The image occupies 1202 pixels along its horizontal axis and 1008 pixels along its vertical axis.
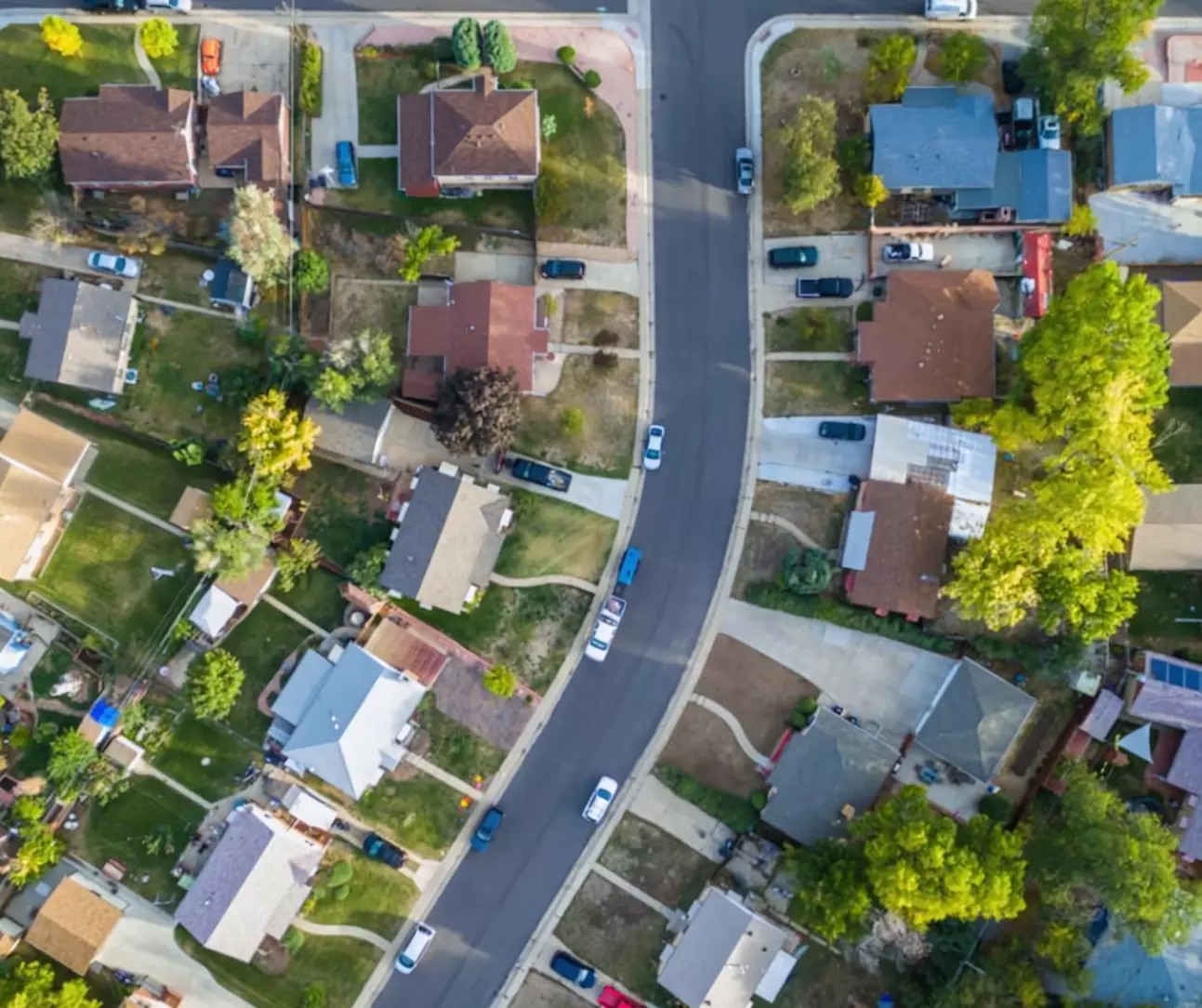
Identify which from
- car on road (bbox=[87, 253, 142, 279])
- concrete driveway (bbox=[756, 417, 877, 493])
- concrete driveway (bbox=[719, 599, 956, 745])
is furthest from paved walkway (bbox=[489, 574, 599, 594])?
car on road (bbox=[87, 253, 142, 279])

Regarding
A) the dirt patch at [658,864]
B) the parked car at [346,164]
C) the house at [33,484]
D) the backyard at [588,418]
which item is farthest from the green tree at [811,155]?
the house at [33,484]

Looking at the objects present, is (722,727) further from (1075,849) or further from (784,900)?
(1075,849)

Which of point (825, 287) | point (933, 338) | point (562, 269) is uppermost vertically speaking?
point (933, 338)

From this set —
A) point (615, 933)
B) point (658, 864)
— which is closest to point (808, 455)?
point (658, 864)

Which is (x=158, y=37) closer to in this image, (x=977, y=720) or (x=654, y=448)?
(x=654, y=448)

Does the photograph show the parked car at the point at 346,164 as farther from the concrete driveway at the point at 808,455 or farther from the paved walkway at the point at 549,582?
the concrete driveway at the point at 808,455

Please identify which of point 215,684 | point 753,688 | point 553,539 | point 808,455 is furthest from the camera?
point 808,455
